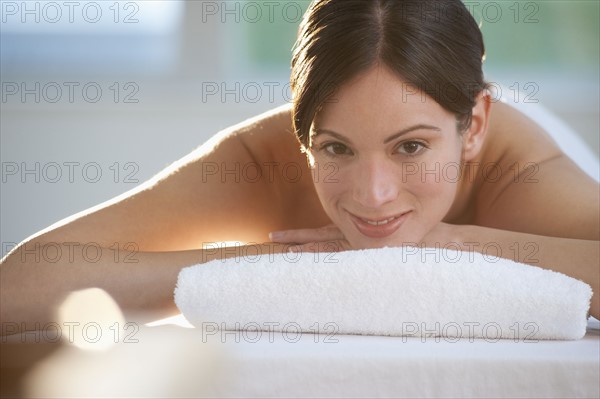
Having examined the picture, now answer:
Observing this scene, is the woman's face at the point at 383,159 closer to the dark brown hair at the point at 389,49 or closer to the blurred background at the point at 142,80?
the dark brown hair at the point at 389,49

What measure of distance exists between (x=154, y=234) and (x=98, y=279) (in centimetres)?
29

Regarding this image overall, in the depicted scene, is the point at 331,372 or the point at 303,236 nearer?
the point at 331,372

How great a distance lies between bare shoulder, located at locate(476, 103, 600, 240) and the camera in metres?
1.43

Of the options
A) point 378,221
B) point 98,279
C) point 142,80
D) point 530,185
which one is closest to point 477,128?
point 530,185

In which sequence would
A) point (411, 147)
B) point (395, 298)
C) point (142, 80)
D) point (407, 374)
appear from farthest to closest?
point (142, 80)
point (411, 147)
point (395, 298)
point (407, 374)

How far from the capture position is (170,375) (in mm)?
902

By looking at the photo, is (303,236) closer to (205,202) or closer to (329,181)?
(329,181)

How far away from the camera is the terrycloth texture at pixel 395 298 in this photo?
0.98 meters

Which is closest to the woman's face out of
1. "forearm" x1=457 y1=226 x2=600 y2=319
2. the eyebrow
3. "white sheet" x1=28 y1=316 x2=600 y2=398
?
the eyebrow

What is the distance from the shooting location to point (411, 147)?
1.30 m

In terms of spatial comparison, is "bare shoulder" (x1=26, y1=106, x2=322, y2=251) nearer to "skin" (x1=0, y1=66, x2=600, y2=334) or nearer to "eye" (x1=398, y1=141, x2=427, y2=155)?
"skin" (x1=0, y1=66, x2=600, y2=334)

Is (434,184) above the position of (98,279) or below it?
above

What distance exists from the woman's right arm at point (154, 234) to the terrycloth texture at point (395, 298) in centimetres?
20

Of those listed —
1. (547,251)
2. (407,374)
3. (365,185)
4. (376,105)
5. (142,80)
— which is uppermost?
(142,80)
